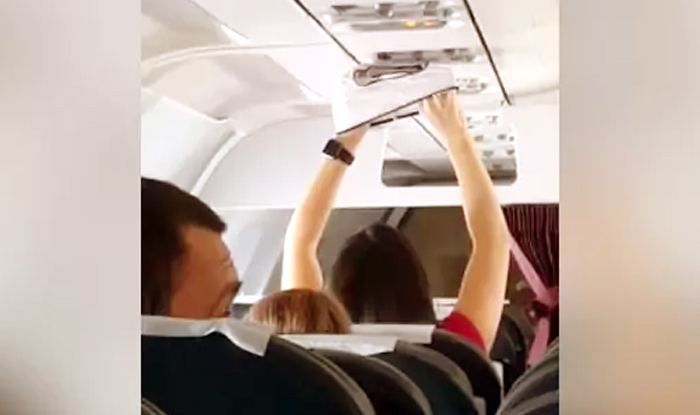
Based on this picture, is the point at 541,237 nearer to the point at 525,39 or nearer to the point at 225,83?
the point at 525,39

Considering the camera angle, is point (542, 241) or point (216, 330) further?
point (216, 330)

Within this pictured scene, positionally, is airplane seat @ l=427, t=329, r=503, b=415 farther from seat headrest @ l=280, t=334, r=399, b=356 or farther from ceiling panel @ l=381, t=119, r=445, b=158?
ceiling panel @ l=381, t=119, r=445, b=158

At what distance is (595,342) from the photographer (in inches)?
43.1

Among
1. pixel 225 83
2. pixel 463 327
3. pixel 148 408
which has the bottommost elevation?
pixel 148 408

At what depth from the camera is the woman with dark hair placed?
113cm

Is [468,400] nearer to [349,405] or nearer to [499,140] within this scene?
[349,405]

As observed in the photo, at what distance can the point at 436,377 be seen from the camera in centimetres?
115

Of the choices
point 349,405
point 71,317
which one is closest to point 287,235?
point 349,405

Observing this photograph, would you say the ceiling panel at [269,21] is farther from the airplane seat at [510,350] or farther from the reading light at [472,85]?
the airplane seat at [510,350]

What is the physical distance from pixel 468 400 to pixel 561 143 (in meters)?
0.28

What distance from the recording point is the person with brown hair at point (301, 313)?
3.86 ft

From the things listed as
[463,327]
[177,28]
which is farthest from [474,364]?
[177,28]

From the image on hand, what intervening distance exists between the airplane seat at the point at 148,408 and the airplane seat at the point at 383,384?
0.68 feet

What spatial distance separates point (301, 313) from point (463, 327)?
0.18 meters
